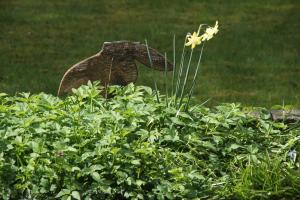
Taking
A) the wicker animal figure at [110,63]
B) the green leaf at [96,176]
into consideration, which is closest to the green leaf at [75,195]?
the green leaf at [96,176]

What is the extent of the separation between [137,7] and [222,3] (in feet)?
3.44

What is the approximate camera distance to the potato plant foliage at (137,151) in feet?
14.4

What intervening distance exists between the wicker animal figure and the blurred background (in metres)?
1.42

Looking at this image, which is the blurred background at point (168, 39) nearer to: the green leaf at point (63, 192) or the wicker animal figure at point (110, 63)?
the wicker animal figure at point (110, 63)

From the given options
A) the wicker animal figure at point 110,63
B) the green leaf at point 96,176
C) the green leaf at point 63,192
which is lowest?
the green leaf at point 63,192

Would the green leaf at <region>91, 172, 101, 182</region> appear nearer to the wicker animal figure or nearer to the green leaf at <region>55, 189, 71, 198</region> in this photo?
the green leaf at <region>55, 189, 71, 198</region>

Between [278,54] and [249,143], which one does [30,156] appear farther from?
[278,54]

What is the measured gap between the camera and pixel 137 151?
4.50m

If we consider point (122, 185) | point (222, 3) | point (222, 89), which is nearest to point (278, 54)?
point (222, 89)

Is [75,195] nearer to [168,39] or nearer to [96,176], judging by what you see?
[96,176]

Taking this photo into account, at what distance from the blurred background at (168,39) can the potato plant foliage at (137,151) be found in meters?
2.01

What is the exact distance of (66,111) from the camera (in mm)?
5020

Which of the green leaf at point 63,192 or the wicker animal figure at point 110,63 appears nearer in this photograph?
the green leaf at point 63,192

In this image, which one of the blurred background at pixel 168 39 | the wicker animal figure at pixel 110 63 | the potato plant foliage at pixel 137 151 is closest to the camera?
the potato plant foliage at pixel 137 151
